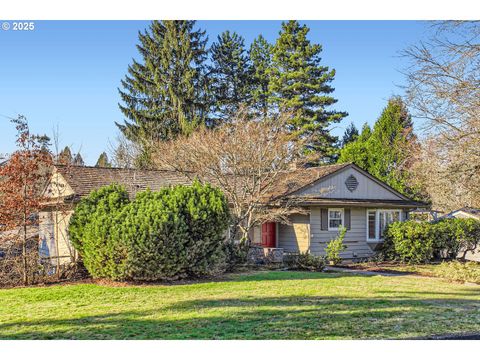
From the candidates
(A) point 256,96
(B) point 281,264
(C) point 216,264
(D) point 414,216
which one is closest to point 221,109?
(A) point 256,96

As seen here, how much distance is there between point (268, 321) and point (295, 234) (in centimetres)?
1225

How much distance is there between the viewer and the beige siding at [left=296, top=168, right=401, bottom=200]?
2011 centimetres

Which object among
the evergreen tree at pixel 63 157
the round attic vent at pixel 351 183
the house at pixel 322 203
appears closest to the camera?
the evergreen tree at pixel 63 157

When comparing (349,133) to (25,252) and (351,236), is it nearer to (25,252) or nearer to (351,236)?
(351,236)

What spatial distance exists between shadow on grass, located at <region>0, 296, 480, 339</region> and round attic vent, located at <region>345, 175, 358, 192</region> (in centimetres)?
1138

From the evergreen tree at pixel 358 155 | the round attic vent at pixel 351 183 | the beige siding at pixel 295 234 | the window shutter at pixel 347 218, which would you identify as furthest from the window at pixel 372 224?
the evergreen tree at pixel 358 155

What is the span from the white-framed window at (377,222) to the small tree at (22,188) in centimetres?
1335

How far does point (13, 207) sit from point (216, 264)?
499 cm

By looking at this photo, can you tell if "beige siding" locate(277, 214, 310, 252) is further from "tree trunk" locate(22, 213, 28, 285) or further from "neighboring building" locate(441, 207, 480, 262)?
"tree trunk" locate(22, 213, 28, 285)

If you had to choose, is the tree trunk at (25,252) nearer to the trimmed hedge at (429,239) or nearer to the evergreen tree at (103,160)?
the trimmed hedge at (429,239)

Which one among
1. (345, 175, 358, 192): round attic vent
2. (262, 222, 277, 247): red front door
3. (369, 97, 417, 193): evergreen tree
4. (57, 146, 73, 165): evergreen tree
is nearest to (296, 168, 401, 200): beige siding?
(345, 175, 358, 192): round attic vent

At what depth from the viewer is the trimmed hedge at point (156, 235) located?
1203 centimetres

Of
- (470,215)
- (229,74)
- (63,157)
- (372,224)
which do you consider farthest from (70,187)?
(229,74)

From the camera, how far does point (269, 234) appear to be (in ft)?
68.2
